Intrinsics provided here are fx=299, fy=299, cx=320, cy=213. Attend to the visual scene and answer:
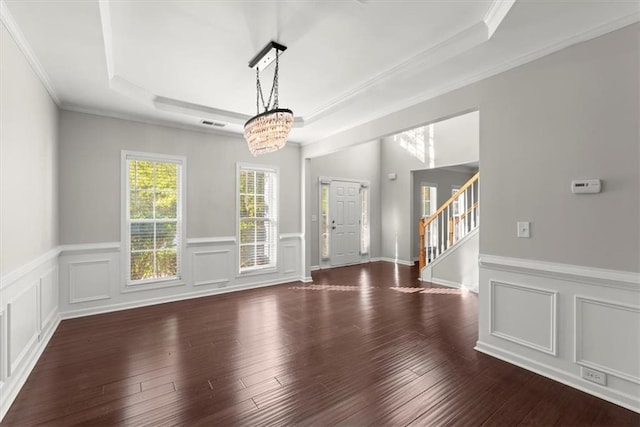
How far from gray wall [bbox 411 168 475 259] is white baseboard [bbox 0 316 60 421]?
6824 mm

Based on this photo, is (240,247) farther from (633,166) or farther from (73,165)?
(633,166)

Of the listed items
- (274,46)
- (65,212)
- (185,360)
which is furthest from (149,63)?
(185,360)

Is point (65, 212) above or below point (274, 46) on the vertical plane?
below

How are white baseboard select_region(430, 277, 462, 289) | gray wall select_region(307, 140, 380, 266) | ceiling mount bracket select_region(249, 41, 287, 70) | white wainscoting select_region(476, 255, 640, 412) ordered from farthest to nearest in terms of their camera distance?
gray wall select_region(307, 140, 380, 266), white baseboard select_region(430, 277, 462, 289), ceiling mount bracket select_region(249, 41, 287, 70), white wainscoting select_region(476, 255, 640, 412)

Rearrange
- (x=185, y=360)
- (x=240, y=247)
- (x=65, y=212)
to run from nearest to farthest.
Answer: (x=185, y=360) → (x=65, y=212) → (x=240, y=247)

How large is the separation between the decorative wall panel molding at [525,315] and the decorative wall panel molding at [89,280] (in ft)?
15.3

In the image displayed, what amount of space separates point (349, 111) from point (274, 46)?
1620 millimetres

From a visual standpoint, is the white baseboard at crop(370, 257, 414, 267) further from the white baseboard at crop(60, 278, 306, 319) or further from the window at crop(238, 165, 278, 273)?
the window at crop(238, 165, 278, 273)

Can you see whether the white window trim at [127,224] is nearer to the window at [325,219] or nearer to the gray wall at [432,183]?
the window at [325,219]

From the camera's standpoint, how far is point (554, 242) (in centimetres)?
242

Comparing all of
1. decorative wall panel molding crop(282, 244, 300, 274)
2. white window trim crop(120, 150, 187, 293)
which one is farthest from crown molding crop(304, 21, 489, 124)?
decorative wall panel molding crop(282, 244, 300, 274)

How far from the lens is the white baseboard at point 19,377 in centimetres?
205

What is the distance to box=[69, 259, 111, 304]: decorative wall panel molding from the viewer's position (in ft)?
12.6

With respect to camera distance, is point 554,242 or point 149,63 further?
point 149,63
